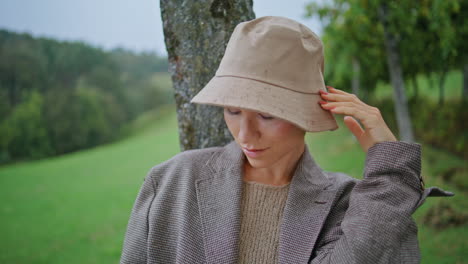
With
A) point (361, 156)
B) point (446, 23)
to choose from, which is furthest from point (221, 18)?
point (361, 156)

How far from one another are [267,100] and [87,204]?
12.4 meters

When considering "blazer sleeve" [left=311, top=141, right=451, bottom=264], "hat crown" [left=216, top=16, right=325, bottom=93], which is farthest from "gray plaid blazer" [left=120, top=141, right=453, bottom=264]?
"hat crown" [left=216, top=16, right=325, bottom=93]

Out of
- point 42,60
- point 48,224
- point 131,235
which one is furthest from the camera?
point 42,60

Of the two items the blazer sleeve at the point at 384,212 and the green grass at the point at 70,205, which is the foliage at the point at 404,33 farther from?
the green grass at the point at 70,205

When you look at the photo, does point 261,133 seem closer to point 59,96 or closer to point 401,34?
point 401,34

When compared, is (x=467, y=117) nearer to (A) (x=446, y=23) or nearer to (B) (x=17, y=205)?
(A) (x=446, y=23)

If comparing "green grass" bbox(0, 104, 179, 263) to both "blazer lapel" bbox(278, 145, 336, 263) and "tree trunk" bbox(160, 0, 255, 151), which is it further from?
"blazer lapel" bbox(278, 145, 336, 263)

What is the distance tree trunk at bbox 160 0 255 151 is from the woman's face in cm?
71

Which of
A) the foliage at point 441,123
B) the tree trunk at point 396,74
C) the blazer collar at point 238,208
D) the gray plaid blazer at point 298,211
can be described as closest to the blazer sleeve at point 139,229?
the gray plaid blazer at point 298,211

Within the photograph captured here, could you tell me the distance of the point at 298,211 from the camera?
1.60m

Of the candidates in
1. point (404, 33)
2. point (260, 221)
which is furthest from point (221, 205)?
point (404, 33)

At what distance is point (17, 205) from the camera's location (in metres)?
12.5

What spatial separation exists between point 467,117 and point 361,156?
2.84m

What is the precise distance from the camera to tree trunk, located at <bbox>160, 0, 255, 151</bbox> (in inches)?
80.9
